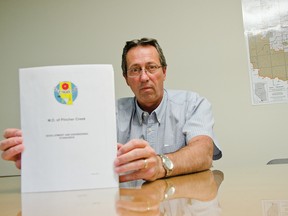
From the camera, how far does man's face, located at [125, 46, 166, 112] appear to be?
1481mm

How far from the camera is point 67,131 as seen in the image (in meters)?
0.71

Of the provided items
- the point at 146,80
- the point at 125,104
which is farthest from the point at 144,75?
the point at 125,104

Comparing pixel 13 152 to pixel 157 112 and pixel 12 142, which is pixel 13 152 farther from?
pixel 157 112

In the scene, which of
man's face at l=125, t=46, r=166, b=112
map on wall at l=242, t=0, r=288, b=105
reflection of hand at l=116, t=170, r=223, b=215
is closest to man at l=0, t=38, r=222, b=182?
man's face at l=125, t=46, r=166, b=112

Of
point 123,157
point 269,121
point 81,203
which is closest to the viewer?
point 81,203

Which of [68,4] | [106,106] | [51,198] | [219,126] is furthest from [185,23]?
[51,198]

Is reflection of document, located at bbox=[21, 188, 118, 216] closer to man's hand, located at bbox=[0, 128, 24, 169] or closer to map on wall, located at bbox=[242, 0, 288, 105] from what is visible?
man's hand, located at bbox=[0, 128, 24, 169]

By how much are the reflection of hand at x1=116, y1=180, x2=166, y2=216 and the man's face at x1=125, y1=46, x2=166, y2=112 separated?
0.75 meters

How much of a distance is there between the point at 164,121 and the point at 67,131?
32.2 inches

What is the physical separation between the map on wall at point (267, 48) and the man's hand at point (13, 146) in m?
1.60

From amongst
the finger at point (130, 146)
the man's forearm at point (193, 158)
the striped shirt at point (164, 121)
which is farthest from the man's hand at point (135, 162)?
the striped shirt at point (164, 121)

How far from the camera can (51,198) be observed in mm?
651

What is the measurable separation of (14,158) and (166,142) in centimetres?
79

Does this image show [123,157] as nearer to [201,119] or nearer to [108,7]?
[201,119]
